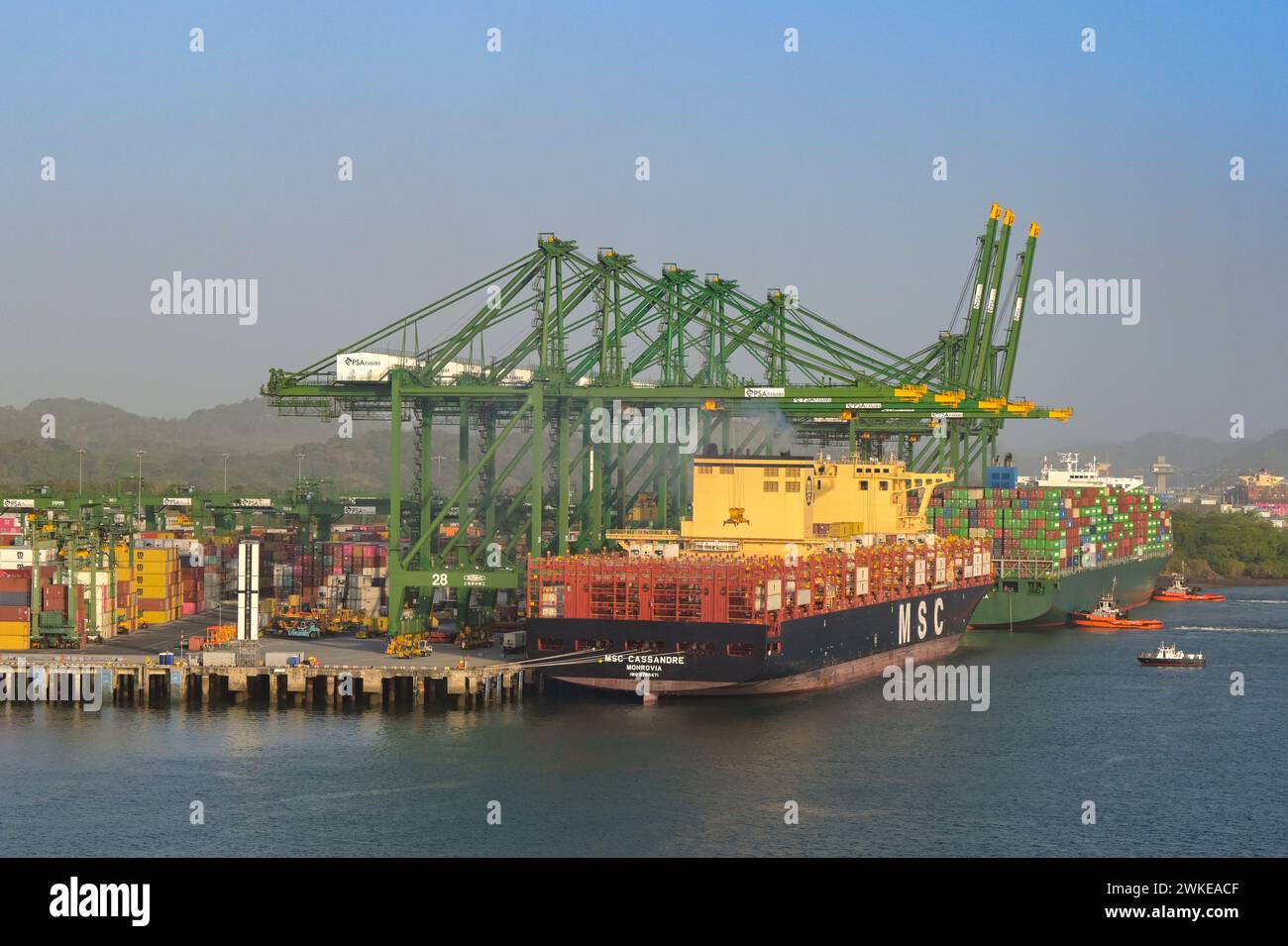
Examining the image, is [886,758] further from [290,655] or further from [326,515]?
[326,515]

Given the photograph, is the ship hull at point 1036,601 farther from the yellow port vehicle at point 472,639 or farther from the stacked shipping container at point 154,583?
the stacked shipping container at point 154,583

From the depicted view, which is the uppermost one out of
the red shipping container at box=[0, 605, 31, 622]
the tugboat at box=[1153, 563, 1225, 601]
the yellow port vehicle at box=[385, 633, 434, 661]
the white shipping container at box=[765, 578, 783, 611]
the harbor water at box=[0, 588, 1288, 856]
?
the white shipping container at box=[765, 578, 783, 611]

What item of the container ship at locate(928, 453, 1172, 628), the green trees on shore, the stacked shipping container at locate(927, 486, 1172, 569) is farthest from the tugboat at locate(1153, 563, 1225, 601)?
the green trees on shore

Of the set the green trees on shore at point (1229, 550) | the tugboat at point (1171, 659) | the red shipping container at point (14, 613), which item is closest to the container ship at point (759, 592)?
the tugboat at point (1171, 659)

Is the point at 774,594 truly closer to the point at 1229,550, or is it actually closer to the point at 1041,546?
the point at 1041,546

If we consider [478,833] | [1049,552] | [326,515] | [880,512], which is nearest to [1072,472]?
[1049,552]

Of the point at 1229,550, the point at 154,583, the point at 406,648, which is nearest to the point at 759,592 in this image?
the point at 406,648

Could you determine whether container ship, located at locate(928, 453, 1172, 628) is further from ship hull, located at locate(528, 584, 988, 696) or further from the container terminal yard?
ship hull, located at locate(528, 584, 988, 696)
